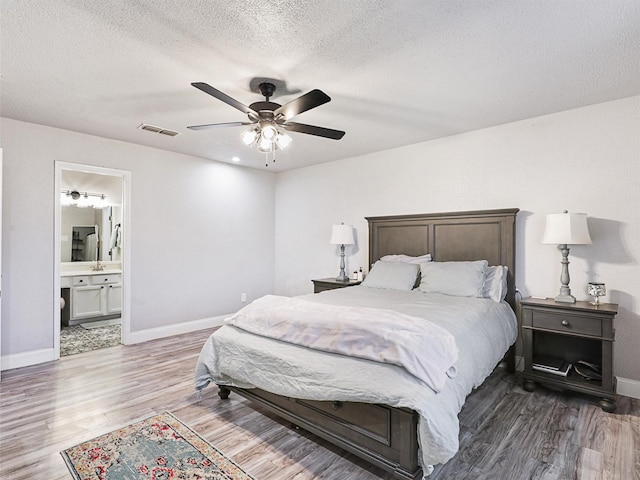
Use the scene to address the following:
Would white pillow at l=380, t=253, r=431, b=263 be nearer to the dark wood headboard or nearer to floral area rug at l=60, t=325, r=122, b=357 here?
the dark wood headboard

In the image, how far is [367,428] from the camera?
6.29 ft

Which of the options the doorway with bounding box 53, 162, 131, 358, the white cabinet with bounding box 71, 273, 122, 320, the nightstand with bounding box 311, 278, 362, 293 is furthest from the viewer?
the white cabinet with bounding box 71, 273, 122, 320

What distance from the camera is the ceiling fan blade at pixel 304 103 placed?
2119 mm

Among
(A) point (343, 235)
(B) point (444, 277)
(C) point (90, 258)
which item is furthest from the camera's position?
(C) point (90, 258)

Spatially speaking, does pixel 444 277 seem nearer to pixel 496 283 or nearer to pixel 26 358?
pixel 496 283

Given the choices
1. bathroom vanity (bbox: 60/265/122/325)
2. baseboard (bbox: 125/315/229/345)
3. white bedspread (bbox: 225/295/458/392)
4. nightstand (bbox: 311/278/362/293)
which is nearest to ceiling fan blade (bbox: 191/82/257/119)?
white bedspread (bbox: 225/295/458/392)

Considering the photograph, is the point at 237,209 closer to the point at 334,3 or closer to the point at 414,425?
the point at 334,3

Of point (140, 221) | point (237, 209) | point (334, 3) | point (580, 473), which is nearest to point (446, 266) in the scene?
point (580, 473)

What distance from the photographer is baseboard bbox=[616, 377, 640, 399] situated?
2.89 meters

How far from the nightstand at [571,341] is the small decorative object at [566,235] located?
13 cm

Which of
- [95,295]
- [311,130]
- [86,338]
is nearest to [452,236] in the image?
[311,130]

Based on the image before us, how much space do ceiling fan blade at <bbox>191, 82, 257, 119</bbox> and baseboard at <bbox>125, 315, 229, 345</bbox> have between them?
3.35m

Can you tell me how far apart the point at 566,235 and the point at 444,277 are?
1098 millimetres

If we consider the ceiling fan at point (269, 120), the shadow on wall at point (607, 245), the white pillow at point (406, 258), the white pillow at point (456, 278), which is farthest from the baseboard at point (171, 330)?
the shadow on wall at point (607, 245)
